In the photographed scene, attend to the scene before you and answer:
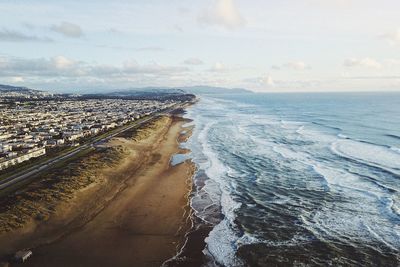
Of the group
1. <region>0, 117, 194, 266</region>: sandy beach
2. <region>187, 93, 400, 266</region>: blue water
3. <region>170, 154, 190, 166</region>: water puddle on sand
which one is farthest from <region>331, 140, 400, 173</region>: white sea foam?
<region>0, 117, 194, 266</region>: sandy beach

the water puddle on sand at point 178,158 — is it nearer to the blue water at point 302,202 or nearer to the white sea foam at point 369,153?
the blue water at point 302,202

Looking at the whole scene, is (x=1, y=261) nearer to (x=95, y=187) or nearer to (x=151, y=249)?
(x=151, y=249)

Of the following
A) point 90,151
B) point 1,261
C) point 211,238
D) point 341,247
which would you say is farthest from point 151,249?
point 90,151

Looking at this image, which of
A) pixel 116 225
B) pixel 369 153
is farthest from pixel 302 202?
pixel 369 153

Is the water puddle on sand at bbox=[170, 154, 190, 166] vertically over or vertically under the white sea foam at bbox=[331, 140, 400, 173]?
under

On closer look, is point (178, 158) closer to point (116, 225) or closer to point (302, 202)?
point (302, 202)

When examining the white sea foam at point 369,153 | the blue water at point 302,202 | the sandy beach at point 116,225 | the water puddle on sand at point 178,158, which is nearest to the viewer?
the sandy beach at point 116,225

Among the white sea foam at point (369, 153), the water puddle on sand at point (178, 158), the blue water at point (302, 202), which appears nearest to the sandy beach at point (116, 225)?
the blue water at point (302, 202)

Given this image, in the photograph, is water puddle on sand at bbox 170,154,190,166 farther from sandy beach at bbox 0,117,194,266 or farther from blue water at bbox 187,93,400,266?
sandy beach at bbox 0,117,194,266
